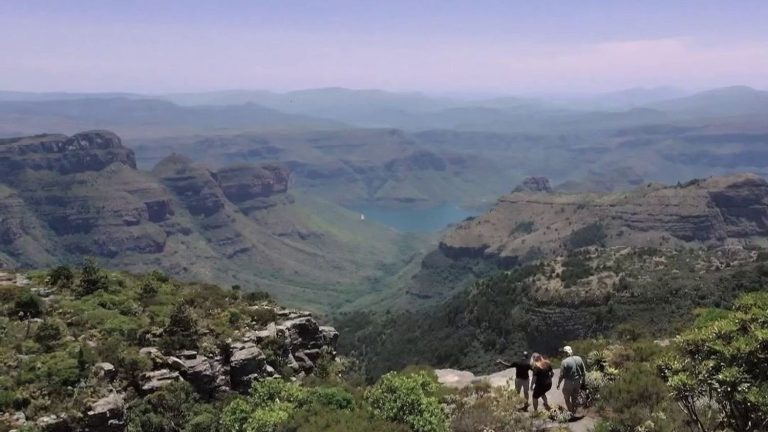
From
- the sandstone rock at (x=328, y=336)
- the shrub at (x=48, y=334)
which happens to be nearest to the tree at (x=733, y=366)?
the sandstone rock at (x=328, y=336)

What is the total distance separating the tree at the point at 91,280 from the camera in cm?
3612

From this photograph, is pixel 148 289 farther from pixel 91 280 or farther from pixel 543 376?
pixel 543 376

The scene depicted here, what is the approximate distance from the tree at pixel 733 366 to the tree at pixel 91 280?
32193mm

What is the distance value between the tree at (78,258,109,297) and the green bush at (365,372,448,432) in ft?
70.0

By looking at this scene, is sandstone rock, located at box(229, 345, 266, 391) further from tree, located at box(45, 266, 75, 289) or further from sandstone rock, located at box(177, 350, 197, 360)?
tree, located at box(45, 266, 75, 289)

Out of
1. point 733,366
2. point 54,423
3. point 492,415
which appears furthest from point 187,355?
point 733,366

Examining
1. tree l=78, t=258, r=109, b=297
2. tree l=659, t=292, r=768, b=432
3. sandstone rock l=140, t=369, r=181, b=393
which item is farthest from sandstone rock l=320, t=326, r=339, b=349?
tree l=659, t=292, r=768, b=432

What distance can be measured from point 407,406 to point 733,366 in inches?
427

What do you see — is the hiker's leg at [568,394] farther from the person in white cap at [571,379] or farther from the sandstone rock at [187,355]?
the sandstone rock at [187,355]

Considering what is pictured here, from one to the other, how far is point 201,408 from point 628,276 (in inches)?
3282

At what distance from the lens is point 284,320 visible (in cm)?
3700

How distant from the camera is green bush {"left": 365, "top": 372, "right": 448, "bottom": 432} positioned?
67.9ft

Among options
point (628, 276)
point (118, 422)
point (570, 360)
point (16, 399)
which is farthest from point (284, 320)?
point (628, 276)

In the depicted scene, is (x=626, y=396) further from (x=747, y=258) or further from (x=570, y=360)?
(x=747, y=258)
